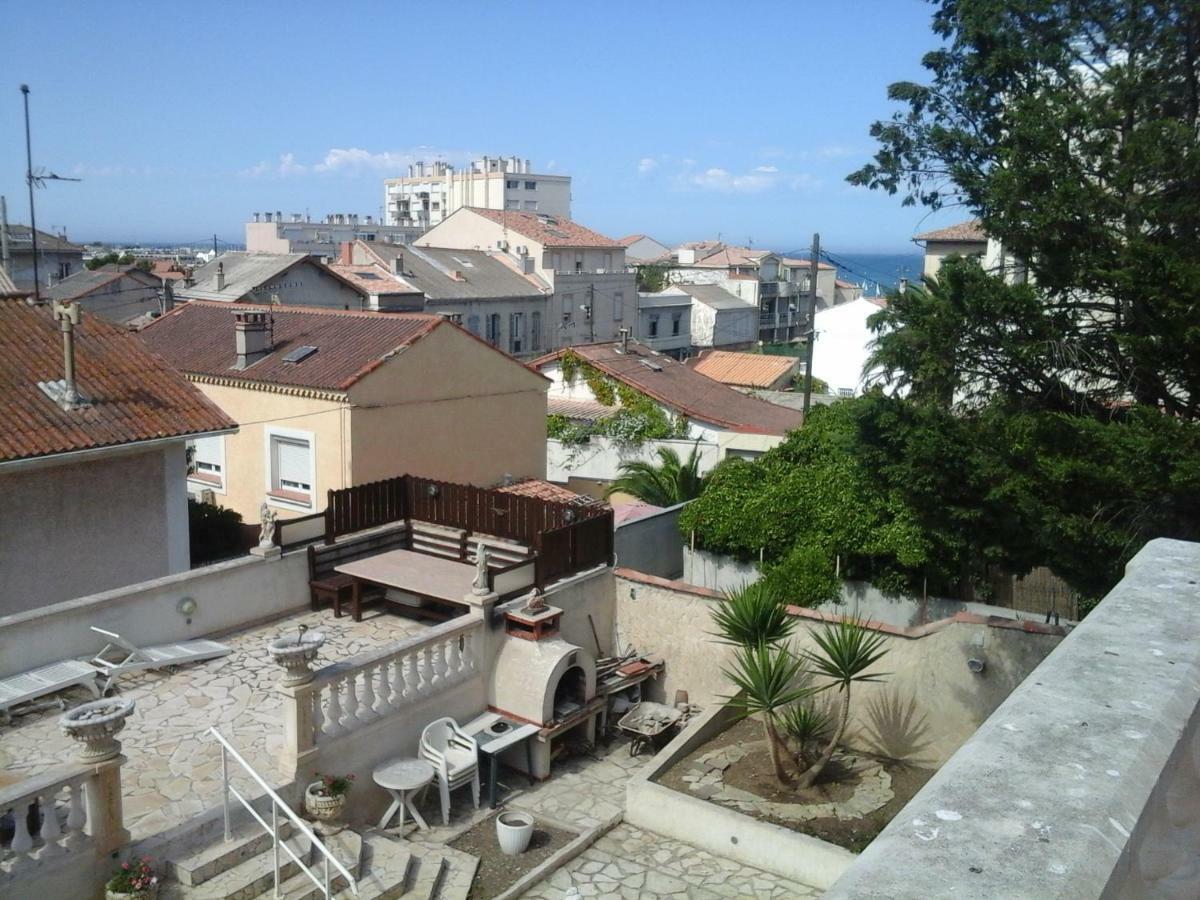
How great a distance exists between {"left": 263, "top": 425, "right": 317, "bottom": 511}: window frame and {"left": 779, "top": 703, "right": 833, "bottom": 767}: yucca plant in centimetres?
1090

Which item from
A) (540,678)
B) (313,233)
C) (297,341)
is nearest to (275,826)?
(540,678)

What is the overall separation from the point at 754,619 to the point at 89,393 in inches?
383

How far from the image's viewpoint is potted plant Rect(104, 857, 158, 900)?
815cm

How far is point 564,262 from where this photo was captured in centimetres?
6241

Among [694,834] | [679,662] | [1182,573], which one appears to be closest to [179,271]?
[679,662]

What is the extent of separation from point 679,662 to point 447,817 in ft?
15.7

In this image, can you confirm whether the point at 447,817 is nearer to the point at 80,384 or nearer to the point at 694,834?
the point at 694,834

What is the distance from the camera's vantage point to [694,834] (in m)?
11.2

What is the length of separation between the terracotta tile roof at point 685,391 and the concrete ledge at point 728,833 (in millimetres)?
16163

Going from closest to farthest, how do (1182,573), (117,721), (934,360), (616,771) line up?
(1182,573) → (117,721) → (934,360) → (616,771)

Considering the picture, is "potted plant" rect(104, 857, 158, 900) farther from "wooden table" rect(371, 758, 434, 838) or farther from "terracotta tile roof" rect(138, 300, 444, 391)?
"terracotta tile roof" rect(138, 300, 444, 391)

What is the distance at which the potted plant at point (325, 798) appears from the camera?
9.91 meters

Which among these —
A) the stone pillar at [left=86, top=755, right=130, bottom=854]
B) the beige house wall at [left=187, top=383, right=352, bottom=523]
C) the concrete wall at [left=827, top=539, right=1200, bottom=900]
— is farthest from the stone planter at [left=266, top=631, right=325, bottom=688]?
the beige house wall at [left=187, top=383, right=352, bottom=523]

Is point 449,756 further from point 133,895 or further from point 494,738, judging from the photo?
point 133,895
